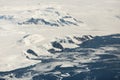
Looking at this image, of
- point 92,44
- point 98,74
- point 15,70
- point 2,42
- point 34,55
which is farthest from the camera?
point 92,44

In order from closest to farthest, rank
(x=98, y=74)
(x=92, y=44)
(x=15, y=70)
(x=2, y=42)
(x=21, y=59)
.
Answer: (x=98, y=74)
(x=15, y=70)
(x=21, y=59)
(x=2, y=42)
(x=92, y=44)

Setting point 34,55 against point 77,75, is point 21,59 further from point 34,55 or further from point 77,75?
point 77,75

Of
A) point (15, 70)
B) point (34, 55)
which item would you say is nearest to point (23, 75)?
point (15, 70)

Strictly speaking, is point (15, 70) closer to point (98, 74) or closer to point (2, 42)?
point (98, 74)

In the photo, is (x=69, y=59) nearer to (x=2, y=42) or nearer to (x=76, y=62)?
(x=76, y=62)

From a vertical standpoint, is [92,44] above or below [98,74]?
below

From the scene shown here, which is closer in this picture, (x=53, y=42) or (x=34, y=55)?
(x=34, y=55)

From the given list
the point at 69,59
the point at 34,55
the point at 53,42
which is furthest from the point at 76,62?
the point at 53,42

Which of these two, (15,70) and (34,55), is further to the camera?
(34,55)

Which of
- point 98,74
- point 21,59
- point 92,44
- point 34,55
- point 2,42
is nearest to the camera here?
point 98,74
